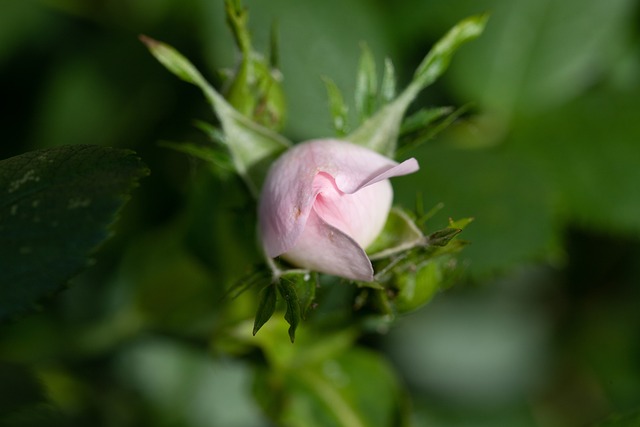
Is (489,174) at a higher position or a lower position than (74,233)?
lower

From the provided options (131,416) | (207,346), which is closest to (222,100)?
(207,346)

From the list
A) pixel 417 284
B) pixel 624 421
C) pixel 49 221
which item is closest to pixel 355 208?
pixel 417 284

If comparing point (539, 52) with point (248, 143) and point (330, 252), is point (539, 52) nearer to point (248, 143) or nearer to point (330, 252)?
point (248, 143)

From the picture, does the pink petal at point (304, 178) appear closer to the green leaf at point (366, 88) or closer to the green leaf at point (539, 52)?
the green leaf at point (366, 88)

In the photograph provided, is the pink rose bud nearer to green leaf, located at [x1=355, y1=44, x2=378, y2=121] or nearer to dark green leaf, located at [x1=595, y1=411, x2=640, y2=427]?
green leaf, located at [x1=355, y1=44, x2=378, y2=121]

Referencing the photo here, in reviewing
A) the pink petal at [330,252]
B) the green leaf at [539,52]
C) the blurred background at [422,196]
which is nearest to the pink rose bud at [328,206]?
the pink petal at [330,252]

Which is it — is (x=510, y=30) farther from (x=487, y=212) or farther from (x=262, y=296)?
(x=262, y=296)
